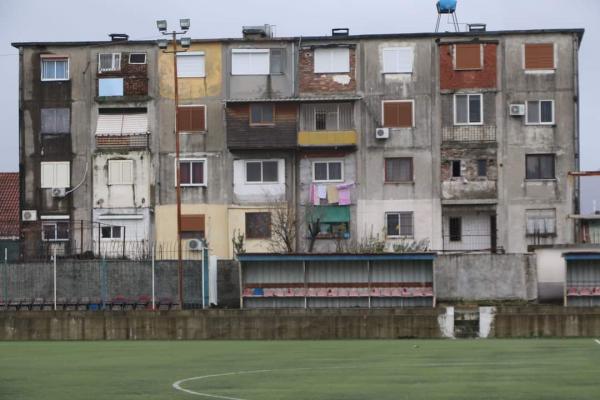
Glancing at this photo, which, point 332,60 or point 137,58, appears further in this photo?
point 137,58

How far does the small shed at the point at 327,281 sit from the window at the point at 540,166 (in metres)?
13.3

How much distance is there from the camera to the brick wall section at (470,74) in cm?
7512

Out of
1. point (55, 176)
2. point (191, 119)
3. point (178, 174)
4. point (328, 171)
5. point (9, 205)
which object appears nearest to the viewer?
point (178, 174)

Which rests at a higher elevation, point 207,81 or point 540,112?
point 207,81

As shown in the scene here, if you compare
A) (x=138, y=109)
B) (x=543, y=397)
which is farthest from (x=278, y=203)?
(x=543, y=397)

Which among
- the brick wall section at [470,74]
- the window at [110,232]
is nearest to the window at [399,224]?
the brick wall section at [470,74]

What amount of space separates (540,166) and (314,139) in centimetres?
1215

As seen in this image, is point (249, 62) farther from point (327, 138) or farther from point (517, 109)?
point (517, 109)

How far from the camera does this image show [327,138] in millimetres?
75625

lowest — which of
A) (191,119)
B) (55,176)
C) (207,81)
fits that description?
(55,176)

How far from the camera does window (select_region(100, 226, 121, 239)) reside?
247ft

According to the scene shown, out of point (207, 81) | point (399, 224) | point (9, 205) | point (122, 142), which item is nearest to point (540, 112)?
point (399, 224)

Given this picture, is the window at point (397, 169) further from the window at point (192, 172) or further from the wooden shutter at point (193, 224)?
the wooden shutter at point (193, 224)

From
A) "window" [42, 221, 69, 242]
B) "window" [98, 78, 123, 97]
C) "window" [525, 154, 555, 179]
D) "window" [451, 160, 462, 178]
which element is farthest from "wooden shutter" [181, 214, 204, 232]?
"window" [525, 154, 555, 179]
